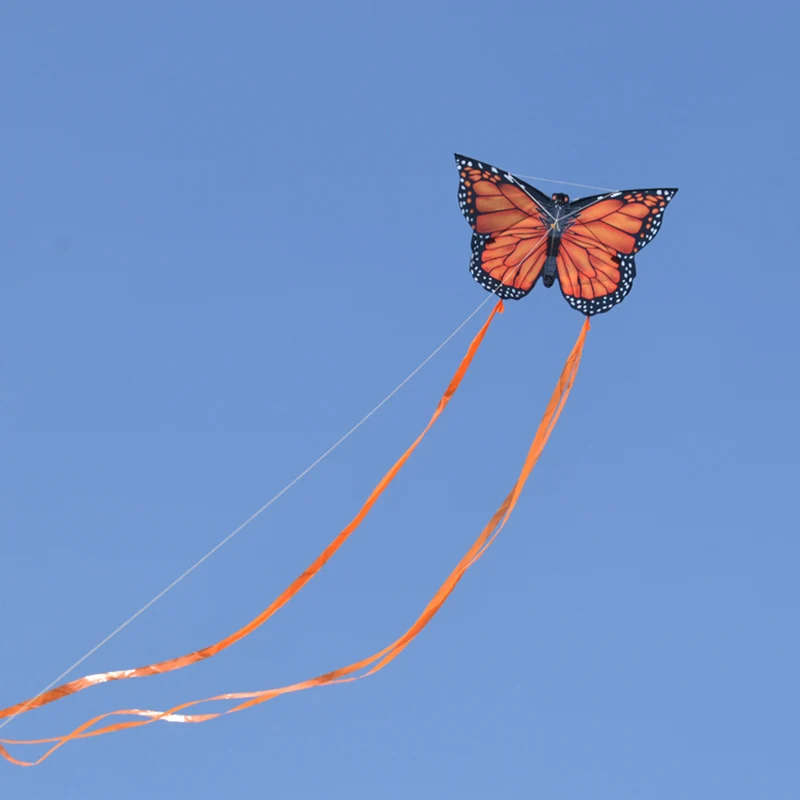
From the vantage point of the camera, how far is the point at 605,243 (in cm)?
995

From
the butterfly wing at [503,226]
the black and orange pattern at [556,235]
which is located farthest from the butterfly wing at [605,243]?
the butterfly wing at [503,226]

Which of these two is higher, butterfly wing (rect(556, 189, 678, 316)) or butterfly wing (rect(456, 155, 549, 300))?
butterfly wing (rect(456, 155, 549, 300))

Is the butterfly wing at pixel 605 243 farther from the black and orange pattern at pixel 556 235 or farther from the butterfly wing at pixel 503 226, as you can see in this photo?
the butterfly wing at pixel 503 226

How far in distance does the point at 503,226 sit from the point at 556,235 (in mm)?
467

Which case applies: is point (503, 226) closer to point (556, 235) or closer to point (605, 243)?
point (556, 235)

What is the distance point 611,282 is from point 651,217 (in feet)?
2.15

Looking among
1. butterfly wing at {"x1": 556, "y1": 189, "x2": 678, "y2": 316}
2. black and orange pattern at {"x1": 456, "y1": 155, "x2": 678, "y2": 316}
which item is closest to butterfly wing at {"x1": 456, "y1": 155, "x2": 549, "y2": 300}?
black and orange pattern at {"x1": 456, "y1": 155, "x2": 678, "y2": 316}

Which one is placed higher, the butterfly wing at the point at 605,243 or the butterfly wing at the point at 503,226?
the butterfly wing at the point at 503,226

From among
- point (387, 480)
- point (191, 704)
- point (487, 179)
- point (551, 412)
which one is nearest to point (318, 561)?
point (387, 480)

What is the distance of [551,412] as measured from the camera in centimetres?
909

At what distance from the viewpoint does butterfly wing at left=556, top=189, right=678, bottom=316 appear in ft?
31.8

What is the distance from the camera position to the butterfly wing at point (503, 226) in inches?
384

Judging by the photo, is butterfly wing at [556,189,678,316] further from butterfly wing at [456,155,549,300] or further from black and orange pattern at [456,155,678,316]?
butterfly wing at [456,155,549,300]

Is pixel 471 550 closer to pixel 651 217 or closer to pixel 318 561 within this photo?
pixel 318 561
